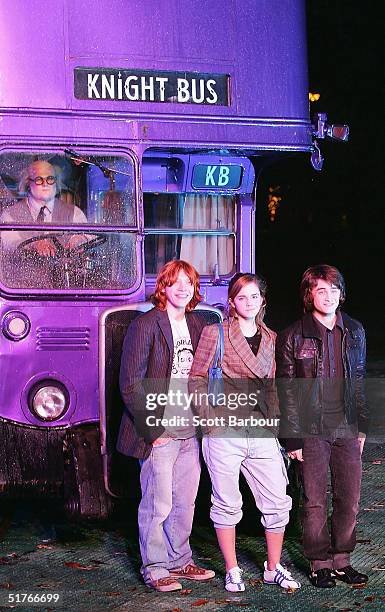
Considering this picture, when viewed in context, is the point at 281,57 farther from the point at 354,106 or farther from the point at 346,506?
the point at 354,106

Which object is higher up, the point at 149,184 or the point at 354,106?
the point at 354,106

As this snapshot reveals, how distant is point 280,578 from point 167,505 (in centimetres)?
74

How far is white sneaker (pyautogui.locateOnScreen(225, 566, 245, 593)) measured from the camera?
22.2 ft

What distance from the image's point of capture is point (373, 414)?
46.8 ft

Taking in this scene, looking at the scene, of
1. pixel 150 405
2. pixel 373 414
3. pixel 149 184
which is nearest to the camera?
pixel 150 405

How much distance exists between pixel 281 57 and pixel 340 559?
3.40 m

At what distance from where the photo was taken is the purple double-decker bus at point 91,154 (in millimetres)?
7754

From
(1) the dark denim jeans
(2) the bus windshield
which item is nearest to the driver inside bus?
(2) the bus windshield

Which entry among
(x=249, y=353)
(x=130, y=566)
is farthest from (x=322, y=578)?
(x=249, y=353)

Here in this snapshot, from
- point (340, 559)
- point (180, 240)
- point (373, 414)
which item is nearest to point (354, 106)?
point (373, 414)

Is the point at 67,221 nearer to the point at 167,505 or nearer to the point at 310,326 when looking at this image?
the point at 310,326

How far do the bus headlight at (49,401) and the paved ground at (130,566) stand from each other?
2.55 feet

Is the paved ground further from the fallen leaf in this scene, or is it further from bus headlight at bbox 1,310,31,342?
bus headlight at bbox 1,310,31,342

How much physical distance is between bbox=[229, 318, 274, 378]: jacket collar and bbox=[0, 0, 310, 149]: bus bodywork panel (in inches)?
68.9
